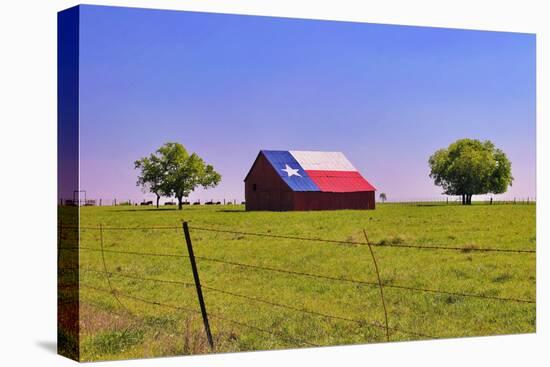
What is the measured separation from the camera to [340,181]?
15172 mm

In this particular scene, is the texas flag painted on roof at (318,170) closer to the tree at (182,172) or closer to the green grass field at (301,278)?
the green grass field at (301,278)

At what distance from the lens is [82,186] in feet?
43.2

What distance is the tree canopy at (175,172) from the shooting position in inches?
544

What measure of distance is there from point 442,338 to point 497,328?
2.97ft

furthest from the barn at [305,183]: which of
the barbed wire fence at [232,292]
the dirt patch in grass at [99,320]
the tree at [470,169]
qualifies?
the dirt patch in grass at [99,320]

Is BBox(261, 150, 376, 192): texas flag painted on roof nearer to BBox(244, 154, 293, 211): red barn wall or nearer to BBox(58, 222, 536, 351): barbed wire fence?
BBox(244, 154, 293, 211): red barn wall

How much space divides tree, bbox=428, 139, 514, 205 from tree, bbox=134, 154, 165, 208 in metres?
4.25

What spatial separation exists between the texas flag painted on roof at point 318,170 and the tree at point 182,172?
2.86ft

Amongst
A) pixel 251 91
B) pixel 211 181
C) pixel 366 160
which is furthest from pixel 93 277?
pixel 366 160

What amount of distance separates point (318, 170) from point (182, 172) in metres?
2.18

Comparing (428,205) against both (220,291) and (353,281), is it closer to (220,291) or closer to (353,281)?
(353,281)

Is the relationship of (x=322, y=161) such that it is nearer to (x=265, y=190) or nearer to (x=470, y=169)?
(x=265, y=190)

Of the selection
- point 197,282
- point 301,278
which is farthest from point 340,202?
point 197,282

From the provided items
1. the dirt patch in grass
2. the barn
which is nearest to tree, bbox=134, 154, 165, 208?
the barn
